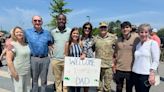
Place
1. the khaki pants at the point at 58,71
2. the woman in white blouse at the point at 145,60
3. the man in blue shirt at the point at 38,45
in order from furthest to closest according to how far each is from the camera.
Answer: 1. the khaki pants at the point at 58,71
2. the man in blue shirt at the point at 38,45
3. the woman in white blouse at the point at 145,60

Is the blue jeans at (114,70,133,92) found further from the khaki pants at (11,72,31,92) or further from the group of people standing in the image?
the khaki pants at (11,72,31,92)

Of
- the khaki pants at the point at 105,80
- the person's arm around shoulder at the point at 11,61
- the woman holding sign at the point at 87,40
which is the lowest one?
the khaki pants at the point at 105,80

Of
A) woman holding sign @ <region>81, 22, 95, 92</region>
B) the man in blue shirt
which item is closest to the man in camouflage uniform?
woman holding sign @ <region>81, 22, 95, 92</region>

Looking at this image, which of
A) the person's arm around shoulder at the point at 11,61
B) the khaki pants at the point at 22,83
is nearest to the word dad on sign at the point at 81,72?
the khaki pants at the point at 22,83

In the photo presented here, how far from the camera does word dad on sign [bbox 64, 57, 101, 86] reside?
26.5 ft

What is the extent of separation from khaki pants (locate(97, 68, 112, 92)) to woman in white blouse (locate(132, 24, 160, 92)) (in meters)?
1.54

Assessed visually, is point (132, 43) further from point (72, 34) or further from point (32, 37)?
point (32, 37)

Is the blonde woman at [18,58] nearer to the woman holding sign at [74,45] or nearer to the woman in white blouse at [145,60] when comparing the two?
the woman holding sign at [74,45]

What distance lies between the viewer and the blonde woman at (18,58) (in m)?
7.01

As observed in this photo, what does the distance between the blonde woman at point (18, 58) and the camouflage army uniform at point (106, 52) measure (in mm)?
1691

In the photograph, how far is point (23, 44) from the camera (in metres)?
7.23

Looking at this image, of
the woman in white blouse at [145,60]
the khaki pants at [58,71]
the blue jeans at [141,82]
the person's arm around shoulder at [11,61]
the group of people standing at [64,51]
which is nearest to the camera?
the woman in white blouse at [145,60]

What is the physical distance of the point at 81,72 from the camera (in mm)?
8258

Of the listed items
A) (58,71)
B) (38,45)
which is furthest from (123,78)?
(38,45)
